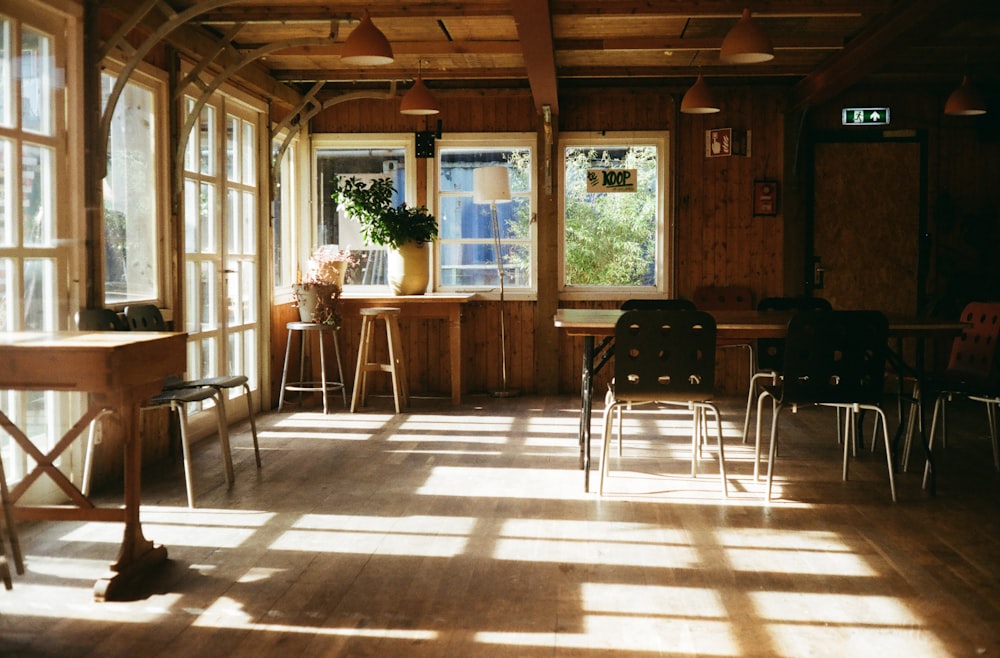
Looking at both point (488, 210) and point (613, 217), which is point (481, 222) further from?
point (613, 217)

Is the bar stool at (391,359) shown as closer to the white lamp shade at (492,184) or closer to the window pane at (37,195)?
the white lamp shade at (492,184)

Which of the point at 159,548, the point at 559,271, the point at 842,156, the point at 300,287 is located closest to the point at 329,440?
the point at 300,287

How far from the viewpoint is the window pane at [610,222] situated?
29.4 feet

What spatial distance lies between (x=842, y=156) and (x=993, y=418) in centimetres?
385

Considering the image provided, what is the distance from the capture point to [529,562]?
12.5 feet

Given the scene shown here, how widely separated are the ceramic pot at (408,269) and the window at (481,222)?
65 centimetres

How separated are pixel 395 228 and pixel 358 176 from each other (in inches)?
49.0

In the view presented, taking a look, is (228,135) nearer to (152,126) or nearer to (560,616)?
(152,126)

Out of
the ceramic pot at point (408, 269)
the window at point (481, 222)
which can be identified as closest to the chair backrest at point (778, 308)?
the window at point (481, 222)

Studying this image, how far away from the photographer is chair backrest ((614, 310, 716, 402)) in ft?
15.6

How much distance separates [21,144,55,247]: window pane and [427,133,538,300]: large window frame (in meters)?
4.72

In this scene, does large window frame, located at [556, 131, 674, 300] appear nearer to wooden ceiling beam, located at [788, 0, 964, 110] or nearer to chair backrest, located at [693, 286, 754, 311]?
chair backrest, located at [693, 286, 754, 311]

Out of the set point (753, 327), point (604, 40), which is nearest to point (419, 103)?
point (604, 40)

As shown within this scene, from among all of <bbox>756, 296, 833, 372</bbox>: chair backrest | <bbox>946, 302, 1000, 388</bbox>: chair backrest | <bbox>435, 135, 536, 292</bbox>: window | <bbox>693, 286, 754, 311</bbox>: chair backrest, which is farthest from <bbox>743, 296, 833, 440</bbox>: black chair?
<bbox>435, 135, 536, 292</bbox>: window
